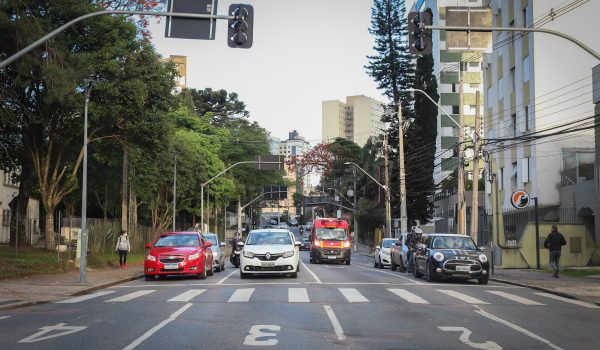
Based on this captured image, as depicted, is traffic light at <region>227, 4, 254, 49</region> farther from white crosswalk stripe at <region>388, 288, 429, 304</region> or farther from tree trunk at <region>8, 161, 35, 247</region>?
tree trunk at <region>8, 161, 35, 247</region>

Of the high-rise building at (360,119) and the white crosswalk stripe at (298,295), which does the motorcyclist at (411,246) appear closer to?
the white crosswalk stripe at (298,295)

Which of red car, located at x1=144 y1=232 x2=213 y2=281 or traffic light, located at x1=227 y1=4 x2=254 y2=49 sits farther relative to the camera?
red car, located at x1=144 y1=232 x2=213 y2=281

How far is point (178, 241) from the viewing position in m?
24.0

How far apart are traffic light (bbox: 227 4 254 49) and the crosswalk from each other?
556 centimetres

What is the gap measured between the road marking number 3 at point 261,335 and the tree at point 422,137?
1841 inches

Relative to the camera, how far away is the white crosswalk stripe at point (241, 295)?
1516cm

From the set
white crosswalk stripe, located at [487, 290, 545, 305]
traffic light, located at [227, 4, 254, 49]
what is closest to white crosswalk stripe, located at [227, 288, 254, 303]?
traffic light, located at [227, 4, 254, 49]

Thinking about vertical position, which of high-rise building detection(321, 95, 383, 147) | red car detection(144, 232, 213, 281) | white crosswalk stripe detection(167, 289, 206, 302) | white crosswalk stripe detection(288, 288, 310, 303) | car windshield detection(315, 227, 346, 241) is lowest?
white crosswalk stripe detection(167, 289, 206, 302)

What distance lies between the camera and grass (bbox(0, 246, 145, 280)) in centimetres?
2341

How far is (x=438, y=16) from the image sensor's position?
69.8 metres

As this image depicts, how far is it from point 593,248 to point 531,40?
39.8 feet

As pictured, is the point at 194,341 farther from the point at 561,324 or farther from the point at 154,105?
the point at 154,105

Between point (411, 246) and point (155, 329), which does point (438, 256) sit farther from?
point (155, 329)

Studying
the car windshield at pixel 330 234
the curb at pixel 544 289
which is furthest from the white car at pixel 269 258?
the car windshield at pixel 330 234
